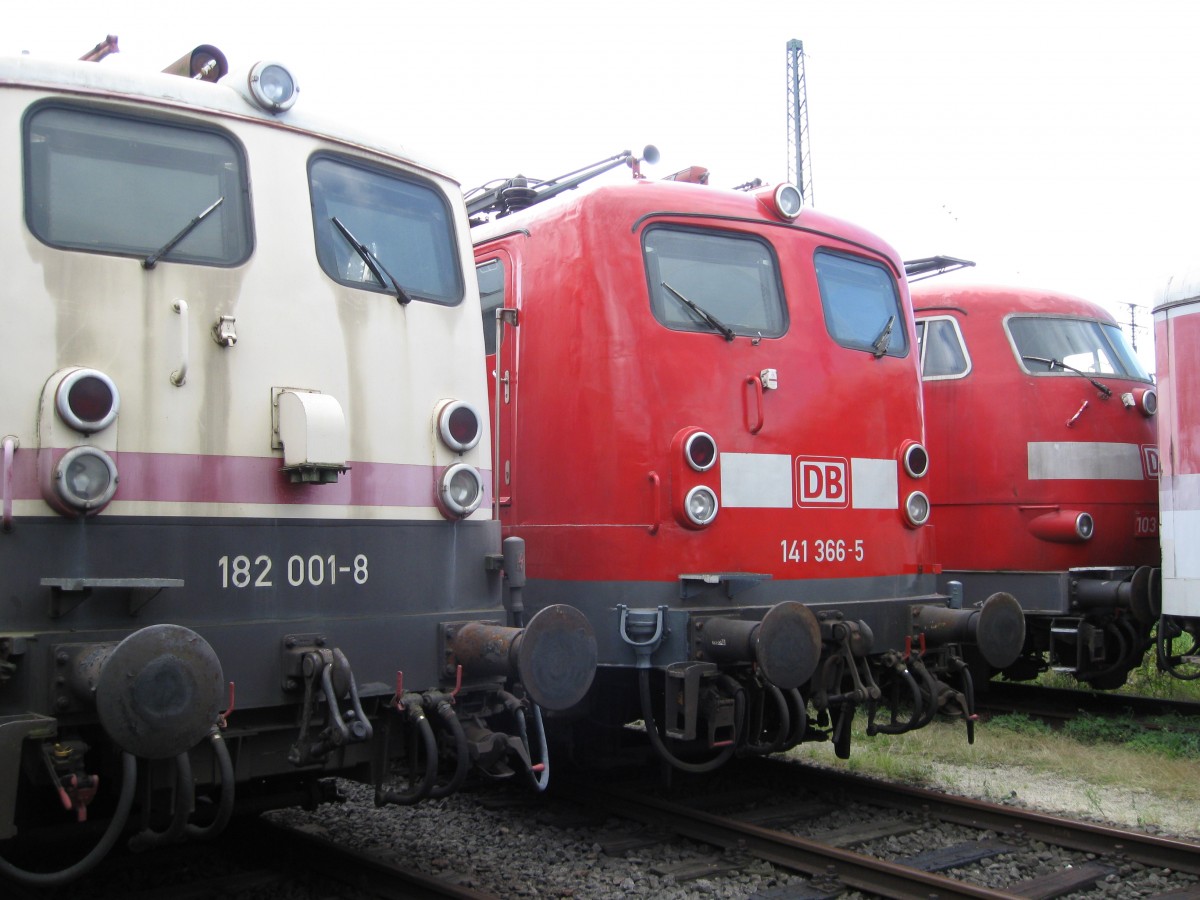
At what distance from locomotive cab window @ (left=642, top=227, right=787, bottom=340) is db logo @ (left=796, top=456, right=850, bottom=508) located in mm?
754

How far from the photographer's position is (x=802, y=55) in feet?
89.8

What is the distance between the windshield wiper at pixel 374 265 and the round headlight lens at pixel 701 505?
6.04ft

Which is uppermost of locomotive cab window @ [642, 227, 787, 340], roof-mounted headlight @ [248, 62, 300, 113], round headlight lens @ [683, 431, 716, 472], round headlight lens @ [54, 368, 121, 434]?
roof-mounted headlight @ [248, 62, 300, 113]

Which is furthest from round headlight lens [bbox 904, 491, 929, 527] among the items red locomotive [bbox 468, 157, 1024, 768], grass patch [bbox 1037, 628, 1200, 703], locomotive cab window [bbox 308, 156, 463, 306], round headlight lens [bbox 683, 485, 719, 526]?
grass patch [bbox 1037, 628, 1200, 703]

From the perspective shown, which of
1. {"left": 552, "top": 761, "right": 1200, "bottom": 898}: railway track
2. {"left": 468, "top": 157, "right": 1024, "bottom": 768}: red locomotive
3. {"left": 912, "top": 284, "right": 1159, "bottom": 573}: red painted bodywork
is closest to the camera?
{"left": 552, "top": 761, "right": 1200, "bottom": 898}: railway track

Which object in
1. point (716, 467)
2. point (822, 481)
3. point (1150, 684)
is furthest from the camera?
point (1150, 684)

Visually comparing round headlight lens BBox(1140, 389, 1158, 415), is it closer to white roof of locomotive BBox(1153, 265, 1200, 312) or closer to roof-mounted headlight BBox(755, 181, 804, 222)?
white roof of locomotive BBox(1153, 265, 1200, 312)

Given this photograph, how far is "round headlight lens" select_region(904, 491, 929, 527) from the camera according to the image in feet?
22.2

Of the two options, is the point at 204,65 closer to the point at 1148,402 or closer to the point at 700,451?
the point at 700,451

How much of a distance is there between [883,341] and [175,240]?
427 centimetres

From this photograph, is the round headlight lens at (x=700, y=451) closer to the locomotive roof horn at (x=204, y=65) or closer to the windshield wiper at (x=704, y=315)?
the windshield wiper at (x=704, y=315)

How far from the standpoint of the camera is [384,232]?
486cm

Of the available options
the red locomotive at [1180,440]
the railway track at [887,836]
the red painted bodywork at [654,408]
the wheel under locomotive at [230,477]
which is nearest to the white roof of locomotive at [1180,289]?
the red locomotive at [1180,440]

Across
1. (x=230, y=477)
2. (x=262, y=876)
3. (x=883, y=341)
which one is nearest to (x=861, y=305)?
(x=883, y=341)
